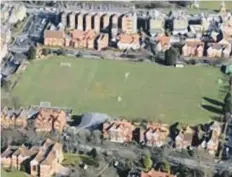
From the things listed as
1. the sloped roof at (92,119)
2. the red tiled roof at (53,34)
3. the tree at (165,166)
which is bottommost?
the tree at (165,166)

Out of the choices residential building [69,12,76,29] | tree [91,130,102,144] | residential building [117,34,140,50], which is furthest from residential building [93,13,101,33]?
tree [91,130,102,144]

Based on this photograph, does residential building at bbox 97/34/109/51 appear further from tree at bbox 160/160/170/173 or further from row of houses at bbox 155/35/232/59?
tree at bbox 160/160/170/173

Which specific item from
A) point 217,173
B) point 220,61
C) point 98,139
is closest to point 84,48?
point 220,61

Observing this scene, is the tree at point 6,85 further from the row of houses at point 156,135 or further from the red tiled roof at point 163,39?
the red tiled roof at point 163,39

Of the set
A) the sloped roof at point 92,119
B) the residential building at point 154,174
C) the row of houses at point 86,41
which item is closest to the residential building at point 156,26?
the row of houses at point 86,41

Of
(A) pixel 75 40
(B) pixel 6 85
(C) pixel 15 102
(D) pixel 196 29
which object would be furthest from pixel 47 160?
(D) pixel 196 29

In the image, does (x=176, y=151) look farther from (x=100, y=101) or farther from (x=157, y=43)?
(x=157, y=43)

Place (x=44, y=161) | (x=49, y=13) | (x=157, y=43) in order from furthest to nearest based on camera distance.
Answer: (x=49, y=13) → (x=157, y=43) → (x=44, y=161)
